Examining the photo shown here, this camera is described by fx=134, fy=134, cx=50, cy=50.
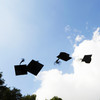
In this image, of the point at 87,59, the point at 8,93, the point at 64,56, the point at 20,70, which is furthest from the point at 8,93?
the point at 87,59

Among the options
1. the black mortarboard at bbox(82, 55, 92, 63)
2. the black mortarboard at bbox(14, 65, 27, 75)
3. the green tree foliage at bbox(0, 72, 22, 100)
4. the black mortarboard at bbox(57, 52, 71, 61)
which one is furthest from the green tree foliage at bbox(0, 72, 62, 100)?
the black mortarboard at bbox(82, 55, 92, 63)

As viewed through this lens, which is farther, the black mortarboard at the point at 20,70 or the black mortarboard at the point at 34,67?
the black mortarboard at the point at 34,67

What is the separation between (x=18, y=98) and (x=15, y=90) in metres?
1.35

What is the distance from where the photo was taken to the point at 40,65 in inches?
414

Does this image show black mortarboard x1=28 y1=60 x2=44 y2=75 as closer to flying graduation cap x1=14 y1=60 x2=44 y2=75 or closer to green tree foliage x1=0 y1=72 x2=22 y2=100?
flying graduation cap x1=14 y1=60 x2=44 y2=75

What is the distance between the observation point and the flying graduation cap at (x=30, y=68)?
408 inches

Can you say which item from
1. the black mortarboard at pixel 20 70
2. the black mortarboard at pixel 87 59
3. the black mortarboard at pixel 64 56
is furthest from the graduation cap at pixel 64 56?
the black mortarboard at pixel 20 70

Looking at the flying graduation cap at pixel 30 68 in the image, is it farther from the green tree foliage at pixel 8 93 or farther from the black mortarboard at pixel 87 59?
the green tree foliage at pixel 8 93

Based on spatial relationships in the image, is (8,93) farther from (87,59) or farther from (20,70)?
(87,59)

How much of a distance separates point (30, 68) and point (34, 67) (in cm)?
34

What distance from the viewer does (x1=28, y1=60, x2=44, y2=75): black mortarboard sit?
1044cm

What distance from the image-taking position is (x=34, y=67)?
10.5m

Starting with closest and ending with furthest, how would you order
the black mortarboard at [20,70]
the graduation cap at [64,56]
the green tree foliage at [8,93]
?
the black mortarboard at [20,70] < the graduation cap at [64,56] < the green tree foliage at [8,93]

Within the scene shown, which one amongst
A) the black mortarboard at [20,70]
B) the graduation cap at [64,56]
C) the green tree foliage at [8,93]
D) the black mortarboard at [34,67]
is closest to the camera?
the black mortarboard at [20,70]
